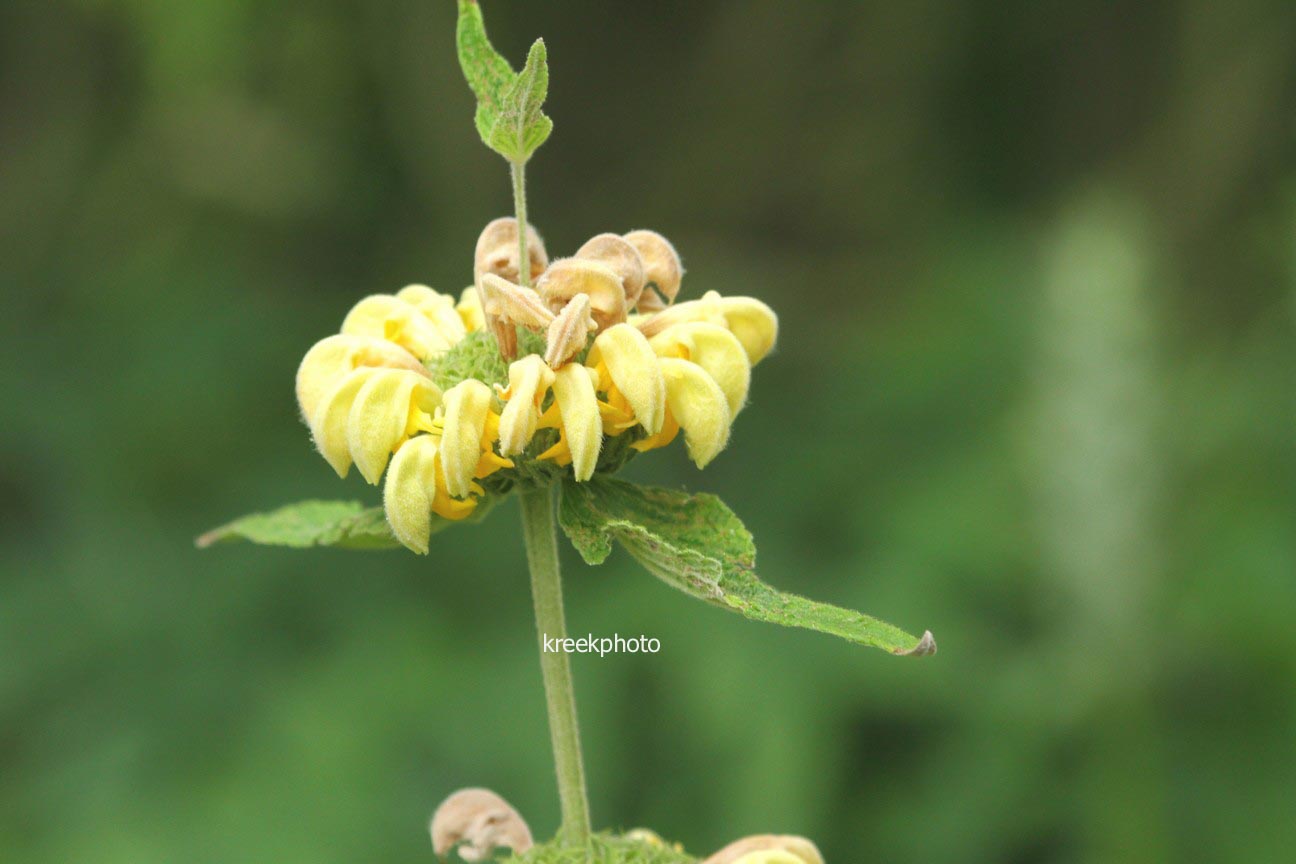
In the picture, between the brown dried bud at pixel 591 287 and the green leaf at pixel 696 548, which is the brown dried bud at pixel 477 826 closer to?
the green leaf at pixel 696 548

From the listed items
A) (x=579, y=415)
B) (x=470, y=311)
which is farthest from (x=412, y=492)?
(x=470, y=311)

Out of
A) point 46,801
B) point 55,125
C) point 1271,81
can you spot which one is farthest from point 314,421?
point 1271,81

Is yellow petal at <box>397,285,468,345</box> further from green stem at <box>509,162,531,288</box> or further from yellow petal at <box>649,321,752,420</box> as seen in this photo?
yellow petal at <box>649,321,752,420</box>

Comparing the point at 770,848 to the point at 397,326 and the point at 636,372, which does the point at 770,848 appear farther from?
the point at 397,326

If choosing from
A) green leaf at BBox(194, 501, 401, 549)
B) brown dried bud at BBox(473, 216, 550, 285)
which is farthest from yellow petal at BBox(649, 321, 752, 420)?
green leaf at BBox(194, 501, 401, 549)

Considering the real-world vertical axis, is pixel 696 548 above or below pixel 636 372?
below

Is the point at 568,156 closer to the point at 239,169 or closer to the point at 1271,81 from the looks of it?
the point at 239,169

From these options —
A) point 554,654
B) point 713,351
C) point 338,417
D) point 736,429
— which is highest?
point 736,429
